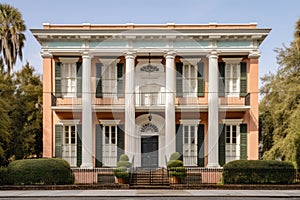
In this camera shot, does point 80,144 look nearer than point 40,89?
Yes

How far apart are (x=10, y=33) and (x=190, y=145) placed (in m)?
17.4

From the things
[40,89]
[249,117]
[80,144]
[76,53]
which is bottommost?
[80,144]

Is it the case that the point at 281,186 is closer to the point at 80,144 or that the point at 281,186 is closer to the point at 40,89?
the point at 80,144

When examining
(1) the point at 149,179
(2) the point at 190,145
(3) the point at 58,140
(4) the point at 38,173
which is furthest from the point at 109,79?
(4) the point at 38,173

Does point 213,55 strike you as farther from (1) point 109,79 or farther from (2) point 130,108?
(1) point 109,79

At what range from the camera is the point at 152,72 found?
25578mm

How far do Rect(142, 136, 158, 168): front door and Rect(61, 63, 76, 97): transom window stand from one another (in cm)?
534

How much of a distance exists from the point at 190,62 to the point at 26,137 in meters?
12.0

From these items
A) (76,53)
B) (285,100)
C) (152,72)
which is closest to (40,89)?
(76,53)

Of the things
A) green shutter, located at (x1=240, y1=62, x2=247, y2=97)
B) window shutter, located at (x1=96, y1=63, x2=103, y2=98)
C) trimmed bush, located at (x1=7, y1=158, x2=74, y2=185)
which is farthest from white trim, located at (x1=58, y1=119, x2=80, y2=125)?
green shutter, located at (x1=240, y1=62, x2=247, y2=97)

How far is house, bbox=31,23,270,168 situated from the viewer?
24.4 meters

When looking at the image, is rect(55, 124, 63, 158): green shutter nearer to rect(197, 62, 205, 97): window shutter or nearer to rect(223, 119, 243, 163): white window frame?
rect(197, 62, 205, 97): window shutter

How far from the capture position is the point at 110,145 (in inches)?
997

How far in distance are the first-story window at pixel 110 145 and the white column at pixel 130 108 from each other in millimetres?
1219
